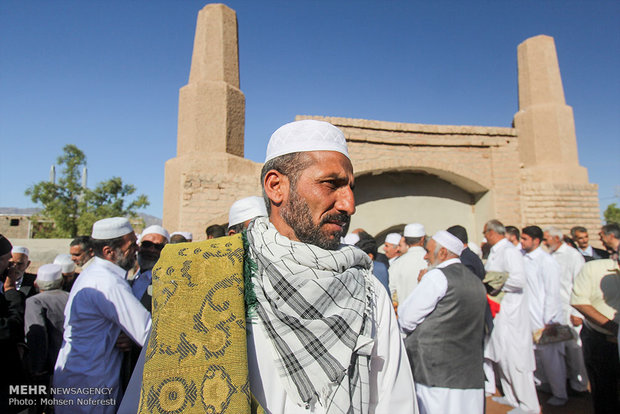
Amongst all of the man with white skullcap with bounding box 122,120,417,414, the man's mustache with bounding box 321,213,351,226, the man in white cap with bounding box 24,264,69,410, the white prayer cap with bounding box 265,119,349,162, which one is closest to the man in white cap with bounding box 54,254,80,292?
the man in white cap with bounding box 24,264,69,410

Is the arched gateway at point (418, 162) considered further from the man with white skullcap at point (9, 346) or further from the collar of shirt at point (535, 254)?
the man with white skullcap at point (9, 346)

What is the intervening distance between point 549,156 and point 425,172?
9.86 ft

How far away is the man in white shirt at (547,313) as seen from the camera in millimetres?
4445

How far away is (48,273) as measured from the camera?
3371 millimetres

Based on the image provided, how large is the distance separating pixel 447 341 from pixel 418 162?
20.8 feet

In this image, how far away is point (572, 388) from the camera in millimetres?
4789

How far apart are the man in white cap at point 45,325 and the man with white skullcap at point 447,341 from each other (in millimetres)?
2985

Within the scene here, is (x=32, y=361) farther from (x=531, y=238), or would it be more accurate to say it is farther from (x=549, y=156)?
(x=549, y=156)

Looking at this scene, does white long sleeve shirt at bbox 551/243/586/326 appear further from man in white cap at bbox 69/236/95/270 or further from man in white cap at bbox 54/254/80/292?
man in white cap at bbox 54/254/80/292

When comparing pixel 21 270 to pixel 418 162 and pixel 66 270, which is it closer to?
pixel 66 270

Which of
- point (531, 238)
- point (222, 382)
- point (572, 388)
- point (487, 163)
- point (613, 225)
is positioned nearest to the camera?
point (222, 382)

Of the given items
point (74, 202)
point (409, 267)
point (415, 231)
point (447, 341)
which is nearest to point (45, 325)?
point (447, 341)

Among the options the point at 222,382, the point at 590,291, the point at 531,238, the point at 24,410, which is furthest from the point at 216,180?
the point at 222,382

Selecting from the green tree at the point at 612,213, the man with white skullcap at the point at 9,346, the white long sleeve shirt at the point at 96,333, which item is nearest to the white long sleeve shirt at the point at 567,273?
the white long sleeve shirt at the point at 96,333
